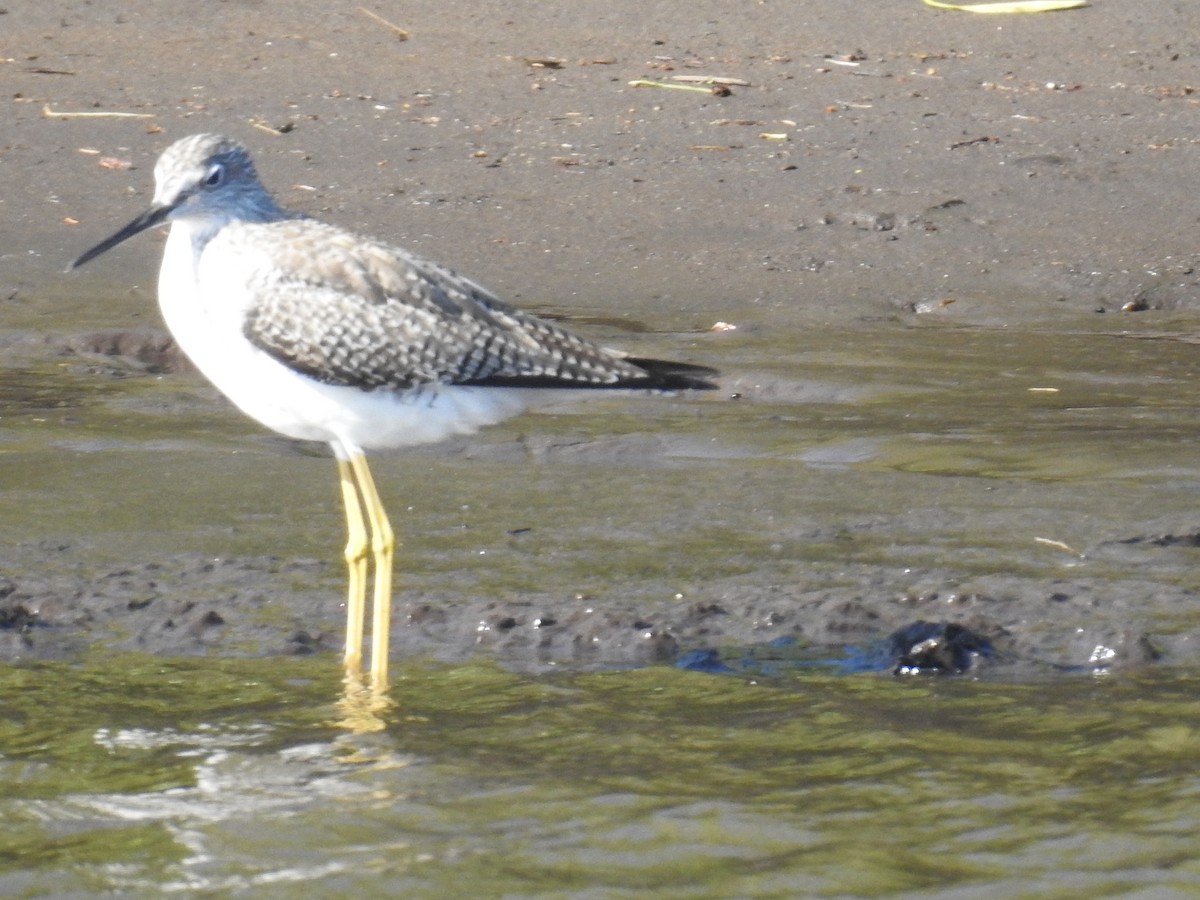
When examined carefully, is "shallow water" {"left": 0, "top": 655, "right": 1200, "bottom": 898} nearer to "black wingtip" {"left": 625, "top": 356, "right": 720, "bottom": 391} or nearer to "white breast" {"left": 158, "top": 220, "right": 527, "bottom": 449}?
"white breast" {"left": 158, "top": 220, "right": 527, "bottom": 449}

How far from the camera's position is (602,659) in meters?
5.70

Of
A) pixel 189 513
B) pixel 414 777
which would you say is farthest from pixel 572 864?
pixel 189 513

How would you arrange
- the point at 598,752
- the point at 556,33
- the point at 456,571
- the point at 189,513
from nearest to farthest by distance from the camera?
the point at 598,752 → the point at 456,571 → the point at 189,513 → the point at 556,33

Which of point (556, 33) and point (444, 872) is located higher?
point (556, 33)

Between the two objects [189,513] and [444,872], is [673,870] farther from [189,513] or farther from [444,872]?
[189,513]

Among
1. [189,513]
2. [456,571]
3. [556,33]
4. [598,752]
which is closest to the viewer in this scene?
[598,752]

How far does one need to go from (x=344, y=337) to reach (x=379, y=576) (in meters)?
0.74

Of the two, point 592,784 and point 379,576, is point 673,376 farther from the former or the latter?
point 592,784

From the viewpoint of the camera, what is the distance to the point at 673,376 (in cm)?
612

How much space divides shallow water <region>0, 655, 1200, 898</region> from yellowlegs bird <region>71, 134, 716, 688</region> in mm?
646

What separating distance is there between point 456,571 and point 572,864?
7.55 ft

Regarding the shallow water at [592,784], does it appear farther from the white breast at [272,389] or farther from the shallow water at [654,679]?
the white breast at [272,389]

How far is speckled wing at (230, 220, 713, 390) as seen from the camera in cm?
588

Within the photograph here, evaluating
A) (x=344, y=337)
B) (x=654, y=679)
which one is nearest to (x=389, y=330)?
(x=344, y=337)
